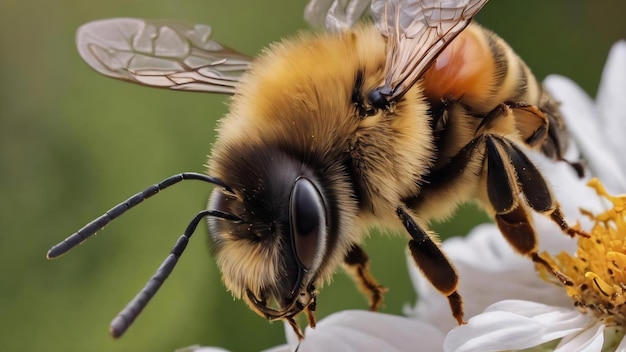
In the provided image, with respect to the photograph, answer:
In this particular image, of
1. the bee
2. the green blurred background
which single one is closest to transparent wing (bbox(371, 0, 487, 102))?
the bee

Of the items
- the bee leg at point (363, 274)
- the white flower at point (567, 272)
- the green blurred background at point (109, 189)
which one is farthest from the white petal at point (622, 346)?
the green blurred background at point (109, 189)

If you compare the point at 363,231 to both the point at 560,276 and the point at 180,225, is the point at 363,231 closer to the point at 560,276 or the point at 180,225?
the point at 560,276

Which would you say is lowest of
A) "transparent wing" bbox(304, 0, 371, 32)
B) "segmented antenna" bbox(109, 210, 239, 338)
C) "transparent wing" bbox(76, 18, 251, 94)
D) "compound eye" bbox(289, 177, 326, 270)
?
"segmented antenna" bbox(109, 210, 239, 338)

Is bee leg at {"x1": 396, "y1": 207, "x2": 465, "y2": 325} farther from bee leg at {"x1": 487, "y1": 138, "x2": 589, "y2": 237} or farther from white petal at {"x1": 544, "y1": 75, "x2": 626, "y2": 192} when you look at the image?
white petal at {"x1": 544, "y1": 75, "x2": 626, "y2": 192}

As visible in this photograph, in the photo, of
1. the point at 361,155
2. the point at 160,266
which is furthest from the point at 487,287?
the point at 160,266

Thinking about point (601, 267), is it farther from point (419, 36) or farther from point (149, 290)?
point (149, 290)

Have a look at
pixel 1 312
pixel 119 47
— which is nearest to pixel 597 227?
pixel 119 47
